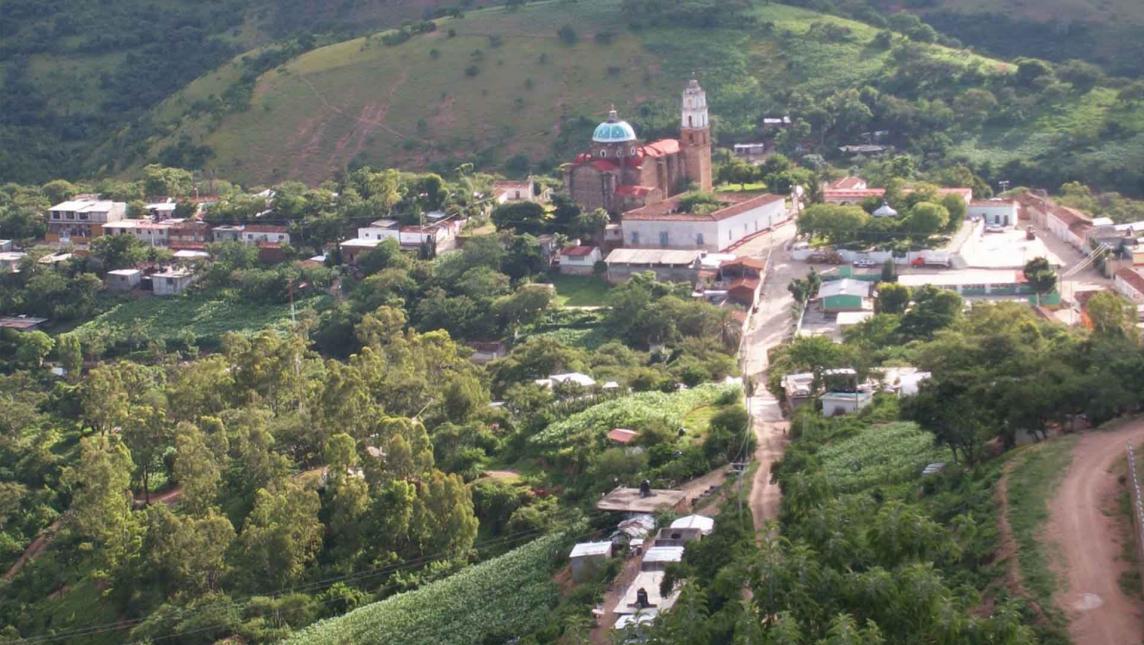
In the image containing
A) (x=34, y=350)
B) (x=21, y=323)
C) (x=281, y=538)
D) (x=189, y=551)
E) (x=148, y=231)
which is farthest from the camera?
(x=148, y=231)

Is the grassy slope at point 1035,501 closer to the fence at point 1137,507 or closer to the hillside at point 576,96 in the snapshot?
the fence at point 1137,507

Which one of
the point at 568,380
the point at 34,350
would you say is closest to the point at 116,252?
the point at 34,350

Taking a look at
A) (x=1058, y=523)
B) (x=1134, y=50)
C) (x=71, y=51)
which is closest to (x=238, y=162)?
(x=71, y=51)

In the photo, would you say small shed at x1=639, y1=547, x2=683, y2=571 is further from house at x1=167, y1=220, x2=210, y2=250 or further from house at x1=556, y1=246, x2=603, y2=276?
house at x1=167, y1=220, x2=210, y2=250

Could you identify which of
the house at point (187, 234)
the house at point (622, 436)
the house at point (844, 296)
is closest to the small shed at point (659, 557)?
the house at point (622, 436)

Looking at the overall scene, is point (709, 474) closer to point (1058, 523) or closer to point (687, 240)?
point (1058, 523)

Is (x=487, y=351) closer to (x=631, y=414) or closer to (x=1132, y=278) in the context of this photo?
(x=631, y=414)
